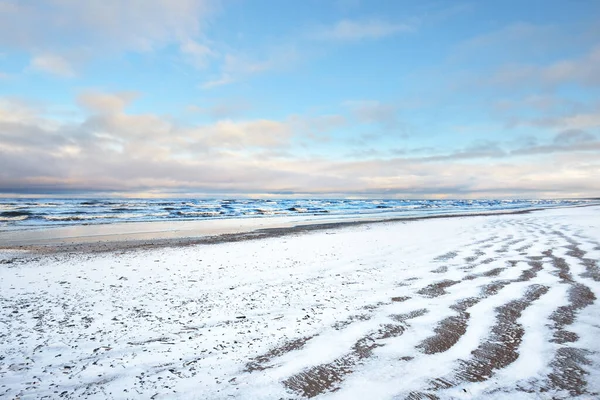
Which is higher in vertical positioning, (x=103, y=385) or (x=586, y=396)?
(x=586, y=396)

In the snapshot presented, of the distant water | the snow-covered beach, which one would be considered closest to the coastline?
the snow-covered beach

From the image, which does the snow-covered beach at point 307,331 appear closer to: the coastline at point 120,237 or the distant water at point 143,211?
the coastline at point 120,237

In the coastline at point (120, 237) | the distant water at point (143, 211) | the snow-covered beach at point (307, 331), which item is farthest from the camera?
the distant water at point (143, 211)

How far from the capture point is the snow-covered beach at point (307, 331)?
296cm

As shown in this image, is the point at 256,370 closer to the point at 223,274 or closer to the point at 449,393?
the point at 449,393

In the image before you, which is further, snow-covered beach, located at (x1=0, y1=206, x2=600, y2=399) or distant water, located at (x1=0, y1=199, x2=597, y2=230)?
distant water, located at (x1=0, y1=199, x2=597, y2=230)

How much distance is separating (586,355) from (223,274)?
21.4ft

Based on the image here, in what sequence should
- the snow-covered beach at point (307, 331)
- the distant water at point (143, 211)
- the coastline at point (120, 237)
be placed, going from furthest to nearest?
the distant water at point (143, 211), the coastline at point (120, 237), the snow-covered beach at point (307, 331)

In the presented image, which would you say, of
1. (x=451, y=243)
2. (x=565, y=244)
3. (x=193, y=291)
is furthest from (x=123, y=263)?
(x=565, y=244)

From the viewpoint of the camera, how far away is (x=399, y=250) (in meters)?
10.6

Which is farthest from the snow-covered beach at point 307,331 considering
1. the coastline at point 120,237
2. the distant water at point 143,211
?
the distant water at point 143,211

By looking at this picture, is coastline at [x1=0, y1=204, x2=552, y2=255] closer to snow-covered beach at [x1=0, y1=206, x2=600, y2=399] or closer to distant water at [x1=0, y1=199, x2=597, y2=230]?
snow-covered beach at [x1=0, y1=206, x2=600, y2=399]

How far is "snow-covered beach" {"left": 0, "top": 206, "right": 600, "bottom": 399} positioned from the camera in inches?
117

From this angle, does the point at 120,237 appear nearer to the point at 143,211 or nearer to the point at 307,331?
the point at 307,331
